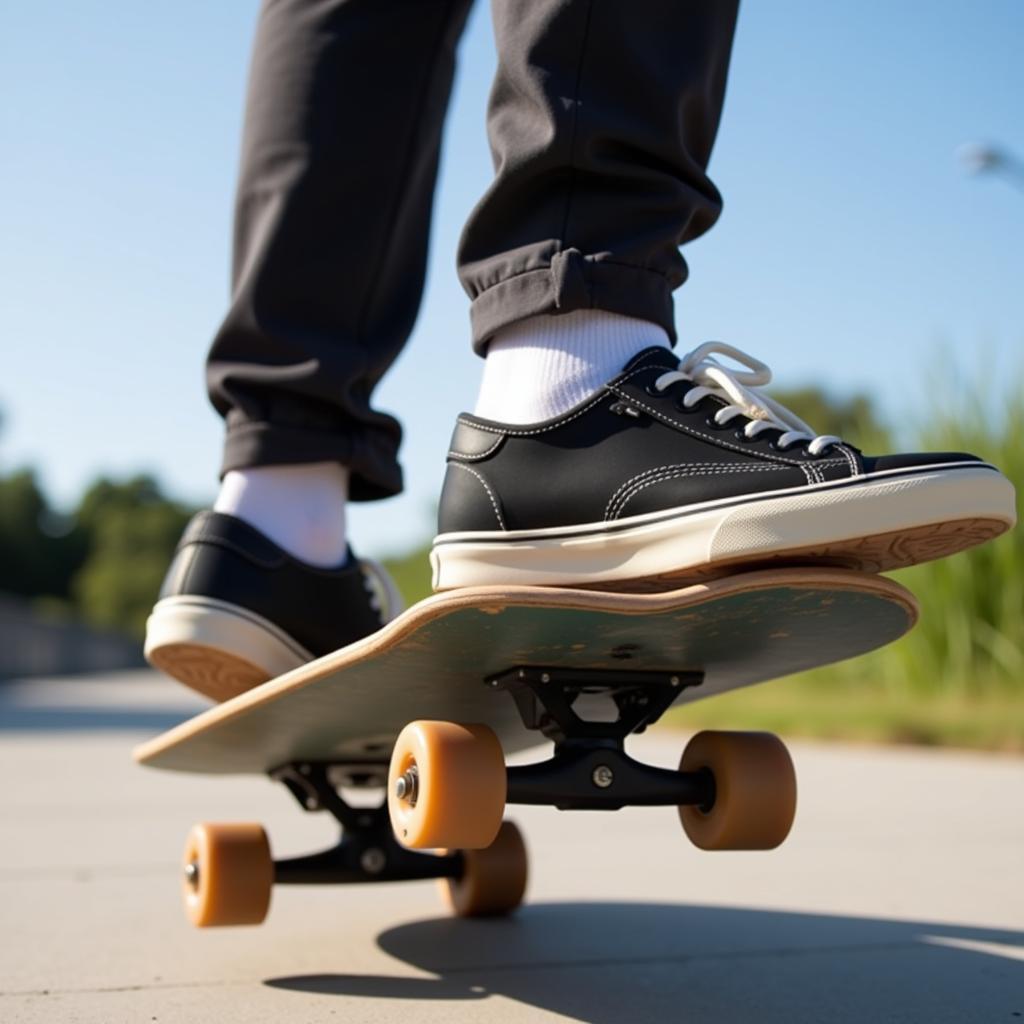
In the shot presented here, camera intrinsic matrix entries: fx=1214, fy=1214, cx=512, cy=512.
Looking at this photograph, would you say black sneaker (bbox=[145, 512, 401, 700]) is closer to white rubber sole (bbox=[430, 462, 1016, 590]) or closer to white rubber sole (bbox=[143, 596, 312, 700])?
white rubber sole (bbox=[143, 596, 312, 700])

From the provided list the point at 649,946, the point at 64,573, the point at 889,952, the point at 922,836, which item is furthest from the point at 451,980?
the point at 64,573

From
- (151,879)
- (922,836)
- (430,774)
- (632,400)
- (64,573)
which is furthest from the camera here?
(64,573)

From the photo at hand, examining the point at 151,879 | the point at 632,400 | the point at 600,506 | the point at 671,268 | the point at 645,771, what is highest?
the point at 671,268

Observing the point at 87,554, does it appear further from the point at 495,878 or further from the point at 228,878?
the point at 228,878

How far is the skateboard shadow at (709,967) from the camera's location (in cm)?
124

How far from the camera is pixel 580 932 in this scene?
1698 mm

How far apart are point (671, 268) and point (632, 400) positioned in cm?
16

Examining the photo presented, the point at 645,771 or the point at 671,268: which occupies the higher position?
the point at 671,268

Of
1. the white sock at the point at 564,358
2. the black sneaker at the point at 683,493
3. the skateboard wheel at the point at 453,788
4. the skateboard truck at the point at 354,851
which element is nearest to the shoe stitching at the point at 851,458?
the black sneaker at the point at 683,493

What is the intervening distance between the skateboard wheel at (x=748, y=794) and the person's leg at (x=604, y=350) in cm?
25

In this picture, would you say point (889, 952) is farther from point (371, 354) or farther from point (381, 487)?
point (371, 354)

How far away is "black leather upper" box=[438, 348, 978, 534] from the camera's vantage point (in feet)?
3.77

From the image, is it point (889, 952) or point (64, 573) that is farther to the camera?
point (64, 573)

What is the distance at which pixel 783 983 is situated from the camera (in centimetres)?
135
